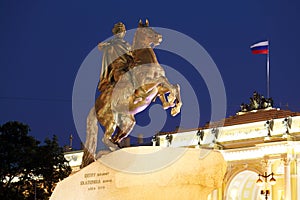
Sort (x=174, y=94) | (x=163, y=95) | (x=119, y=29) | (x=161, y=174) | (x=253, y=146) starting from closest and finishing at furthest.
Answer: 1. (x=161, y=174)
2. (x=174, y=94)
3. (x=163, y=95)
4. (x=119, y=29)
5. (x=253, y=146)

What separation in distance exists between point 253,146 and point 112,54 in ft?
108

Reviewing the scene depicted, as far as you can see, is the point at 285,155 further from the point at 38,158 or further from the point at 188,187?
the point at 188,187

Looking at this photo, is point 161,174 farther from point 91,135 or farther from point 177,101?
point 91,135

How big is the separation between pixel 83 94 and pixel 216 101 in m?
2.80

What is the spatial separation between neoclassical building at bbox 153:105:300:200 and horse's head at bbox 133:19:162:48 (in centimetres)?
2907

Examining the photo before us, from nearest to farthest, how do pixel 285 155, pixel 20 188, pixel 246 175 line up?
pixel 20 188, pixel 285 155, pixel 246 175

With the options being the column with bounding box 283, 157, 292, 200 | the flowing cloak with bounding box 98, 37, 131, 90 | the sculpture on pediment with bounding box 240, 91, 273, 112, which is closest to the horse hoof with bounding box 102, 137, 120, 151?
the flowing cloak with bounding box 98, 37, 131, 90

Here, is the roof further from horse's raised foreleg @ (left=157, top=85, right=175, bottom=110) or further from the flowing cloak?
horse's raised foreleg @ (left=157, top=85, right=175, bottom=110)

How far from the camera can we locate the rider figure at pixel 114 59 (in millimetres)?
12750

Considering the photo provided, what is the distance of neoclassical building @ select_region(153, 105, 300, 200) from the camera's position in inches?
1671

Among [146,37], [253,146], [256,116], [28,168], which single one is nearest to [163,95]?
[146,37]

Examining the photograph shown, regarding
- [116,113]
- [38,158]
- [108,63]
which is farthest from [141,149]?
[38,158]

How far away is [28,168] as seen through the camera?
32250 mm

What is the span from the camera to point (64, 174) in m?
32.6
